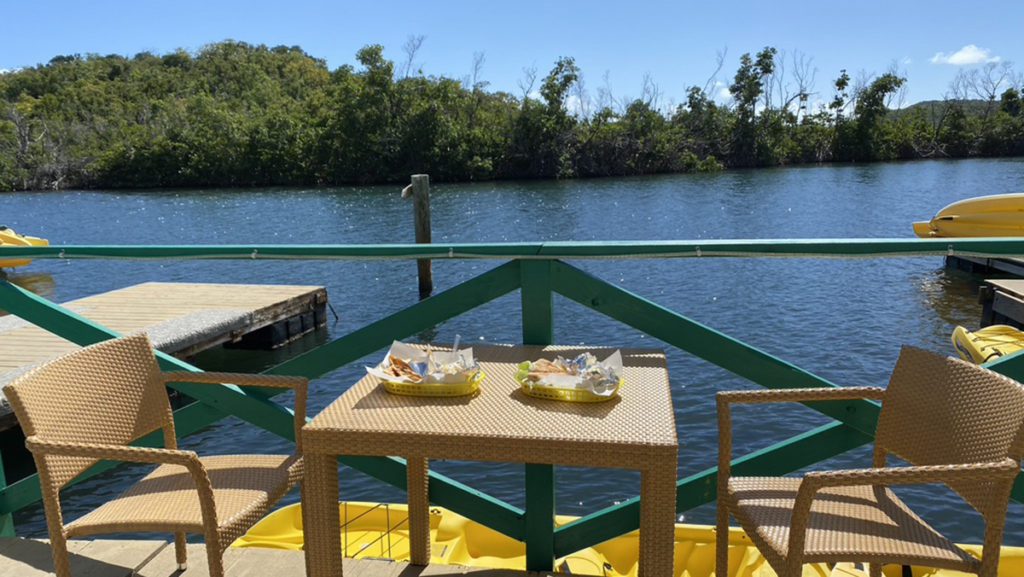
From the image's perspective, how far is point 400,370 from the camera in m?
1.91

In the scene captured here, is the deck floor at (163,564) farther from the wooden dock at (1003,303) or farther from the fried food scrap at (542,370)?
the wooden dock at (1003,303)

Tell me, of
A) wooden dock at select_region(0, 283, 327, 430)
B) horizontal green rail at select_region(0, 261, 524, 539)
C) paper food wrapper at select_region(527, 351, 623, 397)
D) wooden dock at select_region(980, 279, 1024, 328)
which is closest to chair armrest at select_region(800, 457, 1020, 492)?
paper food wrapper at select_region(527, 351, 623, 397)

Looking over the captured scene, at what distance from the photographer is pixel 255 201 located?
1340 inches

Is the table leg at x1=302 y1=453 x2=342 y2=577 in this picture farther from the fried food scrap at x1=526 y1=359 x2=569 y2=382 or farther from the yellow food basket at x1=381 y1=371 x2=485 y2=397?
the fried food scrap at x1=526 y1=359 x2=569 y2=382

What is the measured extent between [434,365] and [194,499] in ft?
2.27

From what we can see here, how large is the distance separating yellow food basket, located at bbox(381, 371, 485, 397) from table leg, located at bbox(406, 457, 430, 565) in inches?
19.2

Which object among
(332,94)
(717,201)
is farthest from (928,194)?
(332,94)

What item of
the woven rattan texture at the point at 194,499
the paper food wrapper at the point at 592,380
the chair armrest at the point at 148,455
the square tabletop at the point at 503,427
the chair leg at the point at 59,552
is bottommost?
the chair leg at the point at 59,552

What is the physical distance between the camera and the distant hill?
174 ft

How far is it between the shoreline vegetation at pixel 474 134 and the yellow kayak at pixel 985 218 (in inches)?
1211

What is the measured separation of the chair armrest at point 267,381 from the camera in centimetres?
210

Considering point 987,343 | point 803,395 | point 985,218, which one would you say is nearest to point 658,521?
point 803,395

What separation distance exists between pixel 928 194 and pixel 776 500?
1137 inches

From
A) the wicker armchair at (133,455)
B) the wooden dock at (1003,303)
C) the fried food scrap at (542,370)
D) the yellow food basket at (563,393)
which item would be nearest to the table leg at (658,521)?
the yellow food basket at (563,393)
